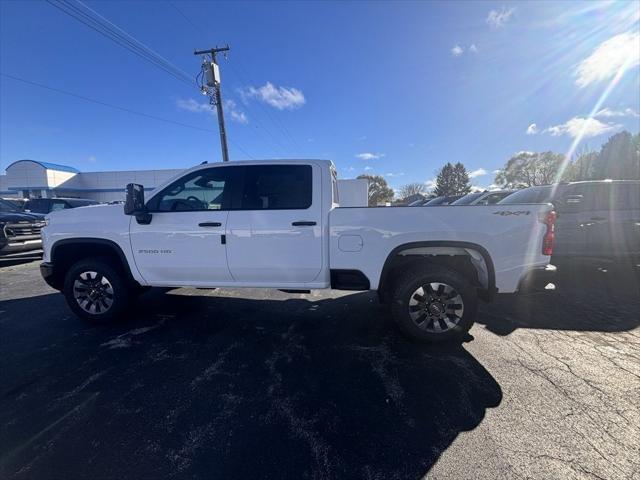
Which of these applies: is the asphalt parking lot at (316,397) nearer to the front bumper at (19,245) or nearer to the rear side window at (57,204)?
the front bumper at (19,245)

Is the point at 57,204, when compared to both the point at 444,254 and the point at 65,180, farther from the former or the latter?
the point at 65,180

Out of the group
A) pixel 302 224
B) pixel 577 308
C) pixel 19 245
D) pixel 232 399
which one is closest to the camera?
pixel 232 399

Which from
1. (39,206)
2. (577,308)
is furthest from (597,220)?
(39,206)

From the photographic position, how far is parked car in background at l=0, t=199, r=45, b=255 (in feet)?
24.8

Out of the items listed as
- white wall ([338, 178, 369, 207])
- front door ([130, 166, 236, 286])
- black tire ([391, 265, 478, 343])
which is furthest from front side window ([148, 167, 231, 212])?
white wall ([338, 178, 369, 207])

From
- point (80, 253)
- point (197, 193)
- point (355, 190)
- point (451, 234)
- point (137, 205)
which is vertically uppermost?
point (355, 190)

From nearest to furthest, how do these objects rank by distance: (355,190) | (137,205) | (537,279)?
(537,279), (137,205), (355,190)

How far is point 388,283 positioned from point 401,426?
163cm

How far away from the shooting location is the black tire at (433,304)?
3.20m

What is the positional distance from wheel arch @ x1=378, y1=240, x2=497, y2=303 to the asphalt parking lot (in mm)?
686

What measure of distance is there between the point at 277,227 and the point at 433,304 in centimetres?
198

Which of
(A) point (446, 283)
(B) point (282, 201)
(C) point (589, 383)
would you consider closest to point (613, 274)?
(C) point (589, 383)

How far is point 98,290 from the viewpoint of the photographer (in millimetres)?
3926

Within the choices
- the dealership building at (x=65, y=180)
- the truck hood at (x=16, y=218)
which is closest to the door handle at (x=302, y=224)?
the truck hood at (x=16, y=218)
